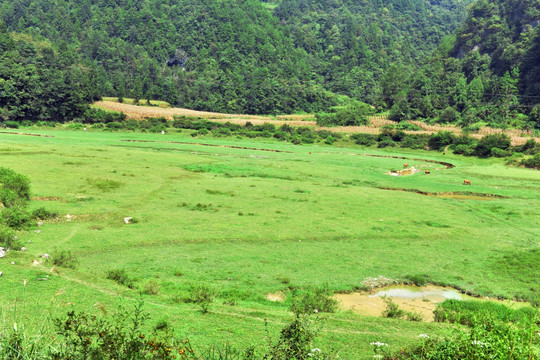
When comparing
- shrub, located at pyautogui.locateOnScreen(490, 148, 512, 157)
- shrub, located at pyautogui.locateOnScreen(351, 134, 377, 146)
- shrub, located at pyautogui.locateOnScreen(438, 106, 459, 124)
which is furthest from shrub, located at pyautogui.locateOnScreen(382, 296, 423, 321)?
shrub, located at pyautogui.locateOnScreen(438, 106, 459, 124)

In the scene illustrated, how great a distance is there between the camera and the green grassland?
928 centimetres

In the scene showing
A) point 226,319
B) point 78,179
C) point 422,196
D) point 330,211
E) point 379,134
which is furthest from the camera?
point 379,134

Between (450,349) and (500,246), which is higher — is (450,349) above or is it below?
above

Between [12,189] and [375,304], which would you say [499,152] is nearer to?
[375,304]

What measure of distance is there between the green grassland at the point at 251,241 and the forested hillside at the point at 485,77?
57.6 metres

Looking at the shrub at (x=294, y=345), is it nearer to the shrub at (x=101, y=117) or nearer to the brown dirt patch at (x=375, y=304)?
the brown dirt patch at (x=375, y=304)

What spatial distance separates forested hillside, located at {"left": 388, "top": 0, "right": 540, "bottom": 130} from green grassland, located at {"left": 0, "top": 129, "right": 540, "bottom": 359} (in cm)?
5755

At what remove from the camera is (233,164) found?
42469mm

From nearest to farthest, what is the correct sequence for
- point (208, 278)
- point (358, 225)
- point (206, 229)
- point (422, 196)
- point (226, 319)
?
point (226, 319), point (208, 278), point (206, 229), point (358, 225), point (422, 196)

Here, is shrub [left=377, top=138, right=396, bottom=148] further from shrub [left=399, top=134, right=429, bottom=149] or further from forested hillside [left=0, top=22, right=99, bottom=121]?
forested hillside [left=0, top=22, right=99, bottom=121]

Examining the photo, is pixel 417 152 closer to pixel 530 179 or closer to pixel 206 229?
pixel 530 179

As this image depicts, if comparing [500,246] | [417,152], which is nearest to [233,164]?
[500,246]

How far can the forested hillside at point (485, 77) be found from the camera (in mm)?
90250

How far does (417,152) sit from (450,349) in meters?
61.6
